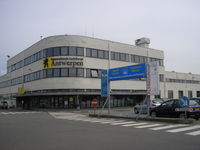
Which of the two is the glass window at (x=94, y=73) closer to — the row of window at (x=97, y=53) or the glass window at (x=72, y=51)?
the row of window at (x=97, y=53)

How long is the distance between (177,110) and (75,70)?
2317cm

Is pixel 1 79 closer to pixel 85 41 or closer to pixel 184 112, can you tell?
pixel 85 41

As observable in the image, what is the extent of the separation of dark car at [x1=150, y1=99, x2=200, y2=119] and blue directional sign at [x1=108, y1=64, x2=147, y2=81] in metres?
3.49

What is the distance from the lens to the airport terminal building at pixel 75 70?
120 ft

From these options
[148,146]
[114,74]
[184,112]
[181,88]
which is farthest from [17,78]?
[148,146]

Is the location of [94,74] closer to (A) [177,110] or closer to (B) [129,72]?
(B) [129,72]

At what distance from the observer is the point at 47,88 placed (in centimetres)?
3741

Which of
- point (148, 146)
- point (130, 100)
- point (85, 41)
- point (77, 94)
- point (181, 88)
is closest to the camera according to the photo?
point (148, 146)

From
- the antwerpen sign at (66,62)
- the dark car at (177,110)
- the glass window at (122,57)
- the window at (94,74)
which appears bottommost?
the dark car at (177,110)

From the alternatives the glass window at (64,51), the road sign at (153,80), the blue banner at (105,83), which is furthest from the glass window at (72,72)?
the road sign at (153,80)

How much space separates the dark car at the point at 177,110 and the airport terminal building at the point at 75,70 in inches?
788

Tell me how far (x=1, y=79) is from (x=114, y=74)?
57.2 m

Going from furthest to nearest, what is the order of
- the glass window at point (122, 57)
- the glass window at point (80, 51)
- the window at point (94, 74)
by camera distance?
the glass window at point (122, 57) < the window at point (94, 74) < the glass window at point (80, 51)

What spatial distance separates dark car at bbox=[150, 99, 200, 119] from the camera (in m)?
15.1
